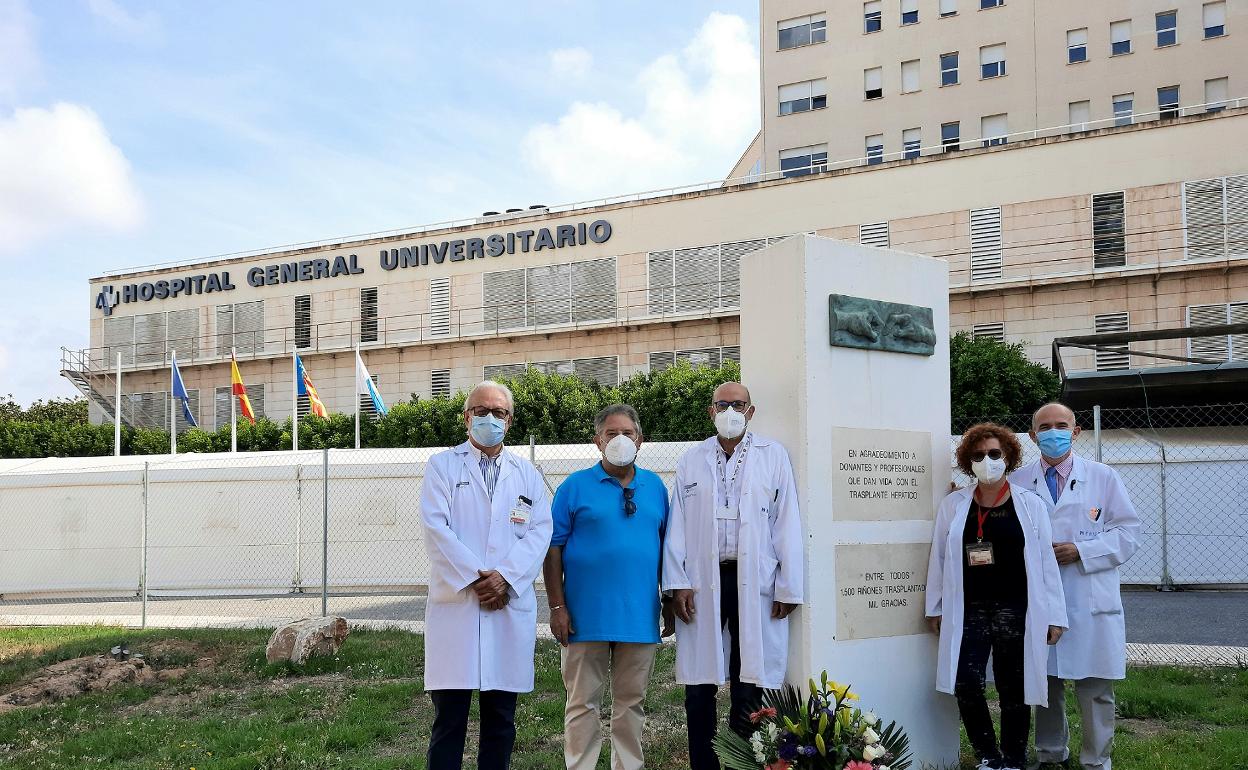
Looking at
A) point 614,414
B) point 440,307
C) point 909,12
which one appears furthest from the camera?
point 909,12

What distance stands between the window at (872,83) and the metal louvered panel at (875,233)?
8.96 meters

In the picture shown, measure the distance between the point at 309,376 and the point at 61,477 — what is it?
22.1 metres

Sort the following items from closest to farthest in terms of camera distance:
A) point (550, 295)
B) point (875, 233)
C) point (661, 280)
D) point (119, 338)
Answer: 1. point (875, 233)
2. point (661, 280)
3. point (550, 295)
4. point (119, 338)

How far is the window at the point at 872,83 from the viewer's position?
3969 centimetres

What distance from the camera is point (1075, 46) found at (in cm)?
3688

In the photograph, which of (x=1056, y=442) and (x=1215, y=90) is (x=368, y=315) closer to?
(x=1215, y=90)

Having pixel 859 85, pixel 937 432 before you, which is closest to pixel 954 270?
pixel 859 85

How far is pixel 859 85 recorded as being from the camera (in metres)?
39.8

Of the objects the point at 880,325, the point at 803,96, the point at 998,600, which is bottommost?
the point at 998,600

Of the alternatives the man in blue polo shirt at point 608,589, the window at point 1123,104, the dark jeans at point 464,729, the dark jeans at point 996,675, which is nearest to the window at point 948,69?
the window at point 1123,104

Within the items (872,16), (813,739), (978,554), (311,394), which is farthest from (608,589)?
(872,16)

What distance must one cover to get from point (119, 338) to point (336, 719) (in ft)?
138

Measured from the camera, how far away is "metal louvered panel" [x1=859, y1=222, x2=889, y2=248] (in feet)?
108

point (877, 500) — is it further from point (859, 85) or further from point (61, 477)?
point (859, 85)
